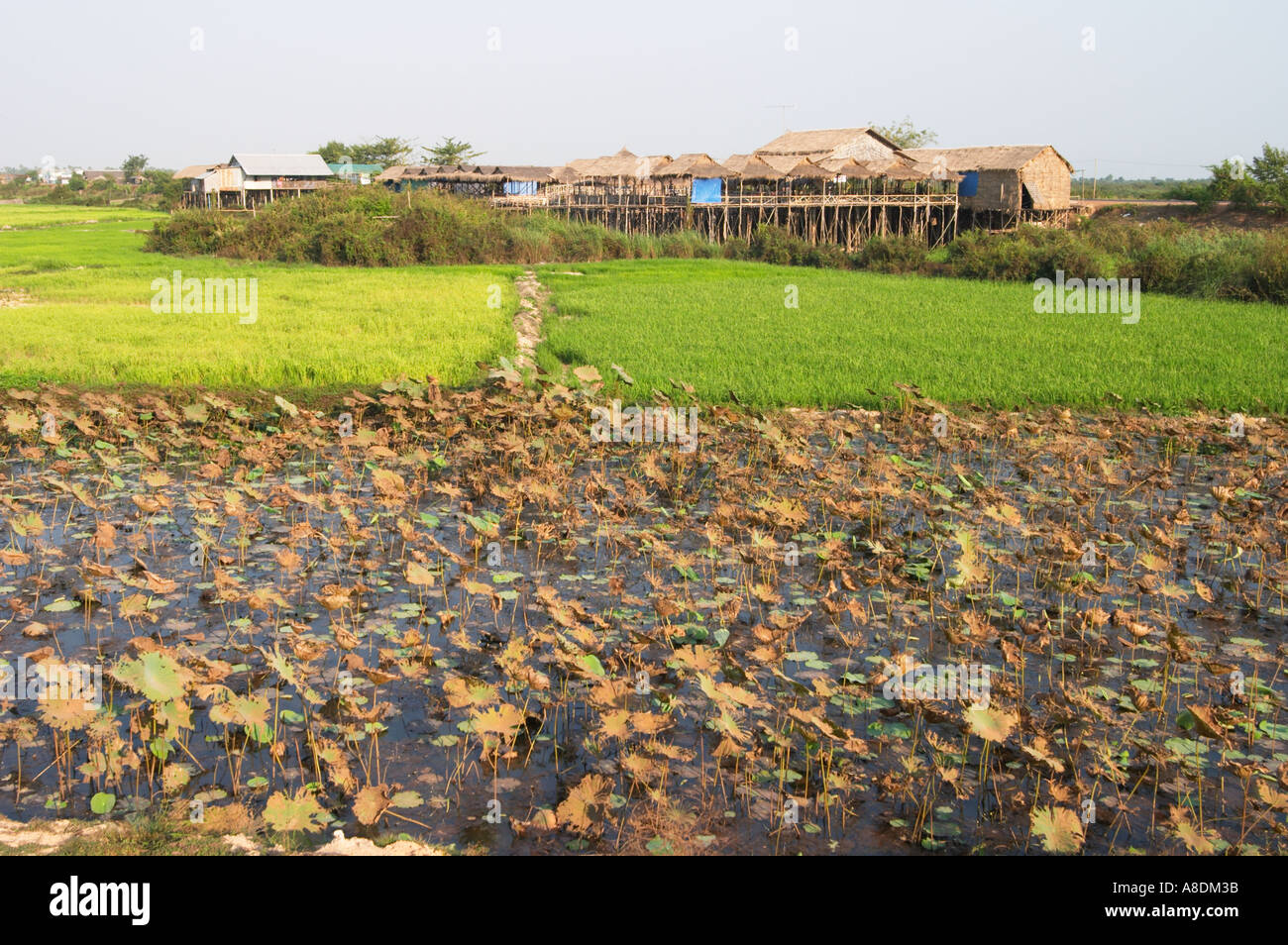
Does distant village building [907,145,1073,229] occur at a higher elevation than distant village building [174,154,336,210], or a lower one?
lower

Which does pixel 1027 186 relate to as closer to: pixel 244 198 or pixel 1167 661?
pixel 1167 661

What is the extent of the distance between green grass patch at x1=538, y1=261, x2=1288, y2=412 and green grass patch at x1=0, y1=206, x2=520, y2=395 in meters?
1.67

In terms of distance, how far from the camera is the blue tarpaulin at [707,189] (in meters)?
37.6

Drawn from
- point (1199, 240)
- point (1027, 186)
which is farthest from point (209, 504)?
point (1027, 186)

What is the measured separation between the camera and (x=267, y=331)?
1381 centimetres

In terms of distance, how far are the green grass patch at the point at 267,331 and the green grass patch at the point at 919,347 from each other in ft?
5.47

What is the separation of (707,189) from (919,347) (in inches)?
1003

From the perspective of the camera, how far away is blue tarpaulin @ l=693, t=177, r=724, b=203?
3756 cm

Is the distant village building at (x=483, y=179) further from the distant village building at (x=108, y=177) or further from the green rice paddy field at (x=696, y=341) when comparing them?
the distant village building at (x=108, y=177)

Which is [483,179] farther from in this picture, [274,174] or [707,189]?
[707,189]

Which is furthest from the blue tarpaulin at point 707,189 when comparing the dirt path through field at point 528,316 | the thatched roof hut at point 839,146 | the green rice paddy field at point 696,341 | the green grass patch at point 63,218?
the green grass patch at point 63,218

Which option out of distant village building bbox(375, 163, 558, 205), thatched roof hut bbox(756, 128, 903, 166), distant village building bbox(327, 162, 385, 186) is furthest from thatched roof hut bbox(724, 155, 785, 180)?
distant village building bbox(327, 162, 385, 186)

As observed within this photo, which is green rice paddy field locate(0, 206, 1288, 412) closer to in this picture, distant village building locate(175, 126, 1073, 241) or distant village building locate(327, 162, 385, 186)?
distant village building locate(175, 126, 1073, 241)

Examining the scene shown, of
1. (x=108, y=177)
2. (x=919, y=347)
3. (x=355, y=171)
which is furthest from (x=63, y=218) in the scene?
(x=919, y=347)
